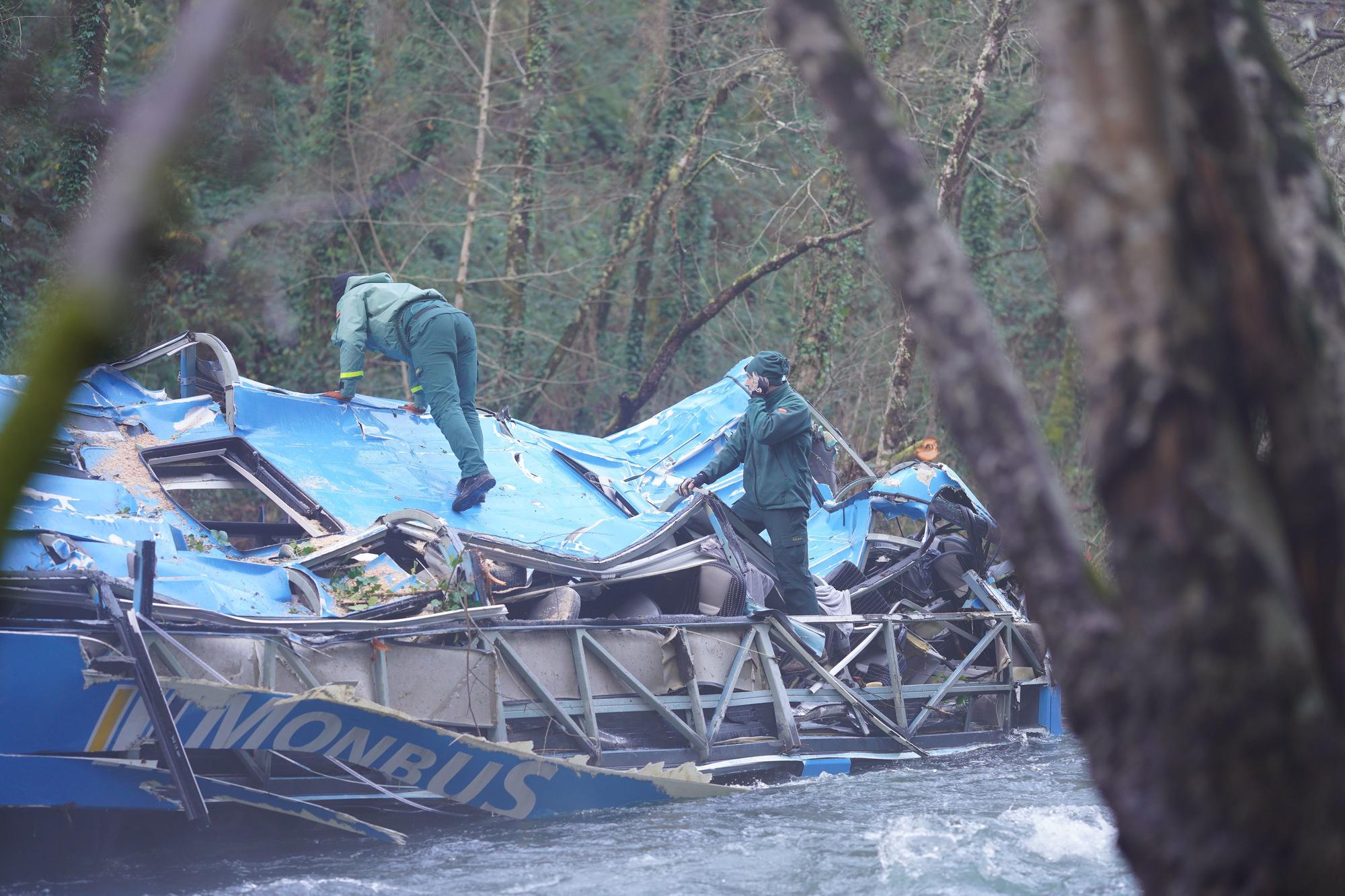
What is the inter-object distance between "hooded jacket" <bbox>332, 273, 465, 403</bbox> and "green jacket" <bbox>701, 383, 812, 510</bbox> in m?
2.28

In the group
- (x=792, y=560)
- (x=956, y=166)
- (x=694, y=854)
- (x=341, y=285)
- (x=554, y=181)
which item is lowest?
(x=694, y=854)

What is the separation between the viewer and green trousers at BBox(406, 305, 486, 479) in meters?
8.41

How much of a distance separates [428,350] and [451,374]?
0.23 m

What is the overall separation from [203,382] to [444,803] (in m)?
3.54

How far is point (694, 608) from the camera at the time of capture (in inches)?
326

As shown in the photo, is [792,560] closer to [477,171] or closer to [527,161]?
[477,171]

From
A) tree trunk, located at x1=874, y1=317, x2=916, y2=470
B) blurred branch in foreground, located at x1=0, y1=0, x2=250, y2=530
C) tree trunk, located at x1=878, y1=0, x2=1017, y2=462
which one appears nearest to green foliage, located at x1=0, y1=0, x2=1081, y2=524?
tree trunk, located at x1=878, y1=0, x2=1017, y2=462

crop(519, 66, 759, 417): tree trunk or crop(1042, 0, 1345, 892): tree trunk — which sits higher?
crop(519, 66, 759, 417): tree trunk

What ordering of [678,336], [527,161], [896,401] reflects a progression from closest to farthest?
[896,401], [678,336], [527,161]

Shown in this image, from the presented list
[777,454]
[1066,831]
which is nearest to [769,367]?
[777,454]

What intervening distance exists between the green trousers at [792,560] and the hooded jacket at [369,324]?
→ 2.73 metres

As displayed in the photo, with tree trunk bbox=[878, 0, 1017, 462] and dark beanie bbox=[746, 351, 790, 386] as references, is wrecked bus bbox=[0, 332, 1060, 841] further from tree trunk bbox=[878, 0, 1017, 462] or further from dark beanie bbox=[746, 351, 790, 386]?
tree trunk bbox=[878, 0, 1017, 462]

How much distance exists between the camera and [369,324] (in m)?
8.91

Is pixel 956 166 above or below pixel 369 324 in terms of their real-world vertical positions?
above
